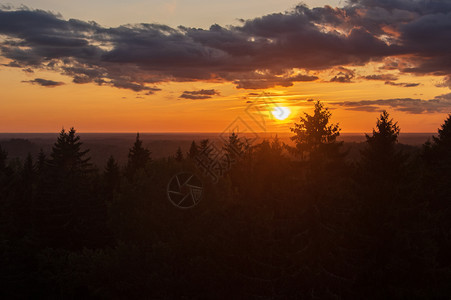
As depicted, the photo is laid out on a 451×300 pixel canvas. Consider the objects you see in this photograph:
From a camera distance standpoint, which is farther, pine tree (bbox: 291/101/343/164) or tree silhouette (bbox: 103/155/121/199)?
tree silhouette (bbox: 103/155/121/199)

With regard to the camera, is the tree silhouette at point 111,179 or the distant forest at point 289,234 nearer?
the distant forest at point 289,234

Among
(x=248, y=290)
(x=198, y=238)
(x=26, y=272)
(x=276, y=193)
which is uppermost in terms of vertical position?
(x=276, y=193)

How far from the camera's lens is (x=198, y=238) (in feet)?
93.3

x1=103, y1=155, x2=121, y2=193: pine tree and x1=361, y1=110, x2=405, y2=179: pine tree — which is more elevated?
x1=361, y1=110, x2=405, y2=179: pine tree

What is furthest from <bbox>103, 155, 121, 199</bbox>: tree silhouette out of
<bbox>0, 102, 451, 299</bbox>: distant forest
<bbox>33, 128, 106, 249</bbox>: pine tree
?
<bbox>0, 102, 451, 299</bbox>: distant forest

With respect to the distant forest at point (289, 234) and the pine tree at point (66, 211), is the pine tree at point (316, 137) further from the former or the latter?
the pine tree at point (66, 211)

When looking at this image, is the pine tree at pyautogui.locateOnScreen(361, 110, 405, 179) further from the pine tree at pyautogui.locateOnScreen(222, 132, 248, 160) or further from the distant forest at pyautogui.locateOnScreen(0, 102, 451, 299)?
the pine tree at pyautogui.locateOnScreen(222, 132, 248, 160)

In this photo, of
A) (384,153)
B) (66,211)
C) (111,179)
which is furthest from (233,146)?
(384,153)

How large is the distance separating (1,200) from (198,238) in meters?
24.1

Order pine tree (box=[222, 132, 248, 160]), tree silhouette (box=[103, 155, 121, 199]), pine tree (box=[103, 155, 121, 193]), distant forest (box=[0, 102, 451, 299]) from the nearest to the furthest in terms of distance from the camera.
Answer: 1. distant forest (box=[0, 102, 451, 299])
2. pine tree (box=[222, 132, 248, 160])
3. tree silhouette (box=[103, 155, 121, 199])
4. pine tree (box=[103, 155, 121, 193])

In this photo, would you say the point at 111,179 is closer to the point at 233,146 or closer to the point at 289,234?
the point at 233,146

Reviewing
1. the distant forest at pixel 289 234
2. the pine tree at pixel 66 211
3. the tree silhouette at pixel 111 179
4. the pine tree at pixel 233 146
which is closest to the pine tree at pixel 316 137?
the distant forest at pixel 289 234

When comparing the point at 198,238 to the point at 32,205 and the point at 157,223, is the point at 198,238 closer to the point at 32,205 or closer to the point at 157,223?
the point at 157,223

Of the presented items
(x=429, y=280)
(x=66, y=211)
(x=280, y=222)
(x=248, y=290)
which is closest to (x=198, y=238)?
(x=248, y=290)
